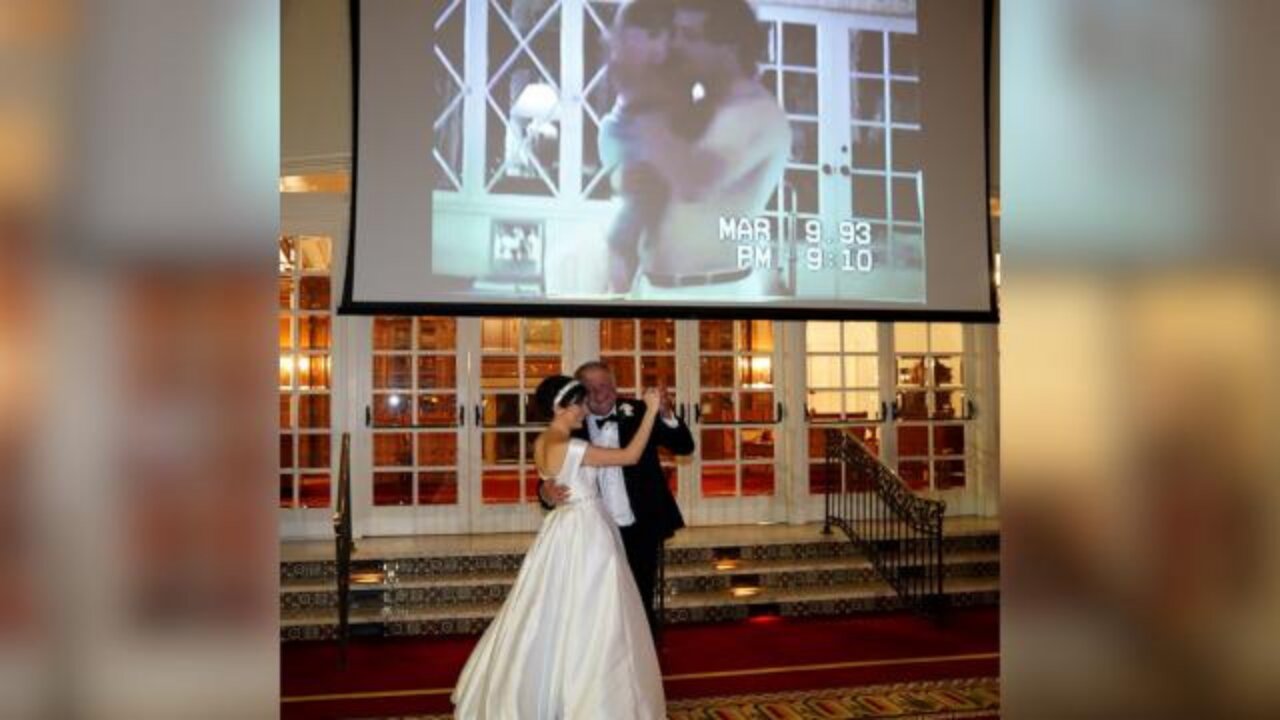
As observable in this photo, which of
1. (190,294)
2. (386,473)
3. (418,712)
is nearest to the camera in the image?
(190,294)

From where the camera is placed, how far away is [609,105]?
22.1 feet

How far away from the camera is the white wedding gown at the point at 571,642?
4.16m

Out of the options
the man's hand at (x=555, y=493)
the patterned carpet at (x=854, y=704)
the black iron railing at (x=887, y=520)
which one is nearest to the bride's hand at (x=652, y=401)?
the man's hand at (x=555, y=493)

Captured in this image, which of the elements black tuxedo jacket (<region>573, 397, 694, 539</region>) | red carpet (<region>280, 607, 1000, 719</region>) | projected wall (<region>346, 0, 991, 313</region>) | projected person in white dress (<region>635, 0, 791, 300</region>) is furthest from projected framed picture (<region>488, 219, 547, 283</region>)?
red carpet (<region>280, 607, 1000, 719</region>)

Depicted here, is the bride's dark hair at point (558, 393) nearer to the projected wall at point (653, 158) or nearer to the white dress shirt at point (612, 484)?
the white dress shirt at point (612, 484)

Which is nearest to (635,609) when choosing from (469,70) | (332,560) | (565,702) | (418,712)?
(565,702)

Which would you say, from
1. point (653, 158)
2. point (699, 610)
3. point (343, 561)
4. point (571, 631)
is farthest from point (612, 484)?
point (653, 158)

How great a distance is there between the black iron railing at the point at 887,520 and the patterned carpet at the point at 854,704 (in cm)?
147

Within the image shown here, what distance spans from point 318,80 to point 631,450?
4172 millimetres

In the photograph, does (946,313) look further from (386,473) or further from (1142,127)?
(1142,127)

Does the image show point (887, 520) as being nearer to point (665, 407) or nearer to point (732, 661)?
point (732, 661)

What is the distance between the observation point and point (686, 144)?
6770mm

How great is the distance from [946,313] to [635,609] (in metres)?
3.61

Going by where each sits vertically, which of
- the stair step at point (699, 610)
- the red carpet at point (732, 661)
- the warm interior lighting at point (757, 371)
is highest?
the warm interior lighting at point (757, 371)
